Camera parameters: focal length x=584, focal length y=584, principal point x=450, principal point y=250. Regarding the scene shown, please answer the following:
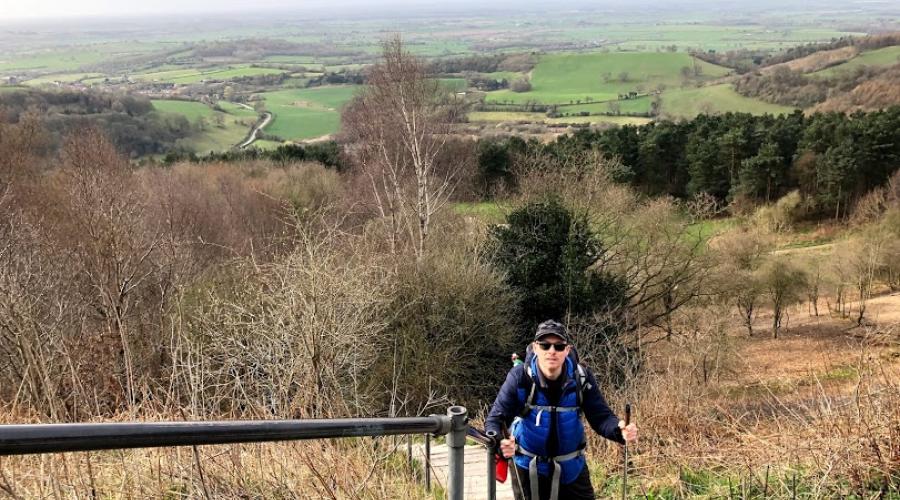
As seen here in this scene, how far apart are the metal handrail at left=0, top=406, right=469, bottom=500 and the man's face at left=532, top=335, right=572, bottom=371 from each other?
1.28m

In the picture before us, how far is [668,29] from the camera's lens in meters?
190

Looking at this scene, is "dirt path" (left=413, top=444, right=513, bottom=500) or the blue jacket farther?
"dirt path" (left=413, top=444, right=513, bottom=500)

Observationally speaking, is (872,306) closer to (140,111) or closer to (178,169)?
(178,169)

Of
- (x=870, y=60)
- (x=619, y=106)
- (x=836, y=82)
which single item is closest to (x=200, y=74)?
(x=619, y=106)

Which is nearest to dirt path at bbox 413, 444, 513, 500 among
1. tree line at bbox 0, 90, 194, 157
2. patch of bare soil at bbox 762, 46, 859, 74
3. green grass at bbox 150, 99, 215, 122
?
tree line at bbox 0, 90, 194, 157

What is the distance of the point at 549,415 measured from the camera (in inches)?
152

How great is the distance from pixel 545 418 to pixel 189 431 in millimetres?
2676

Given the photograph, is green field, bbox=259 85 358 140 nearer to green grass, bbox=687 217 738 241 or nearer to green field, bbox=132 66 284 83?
green field, bbox=132 66 284 83

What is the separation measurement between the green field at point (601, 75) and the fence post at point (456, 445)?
64.4 metres

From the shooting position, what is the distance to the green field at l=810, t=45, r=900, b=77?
63850 mm

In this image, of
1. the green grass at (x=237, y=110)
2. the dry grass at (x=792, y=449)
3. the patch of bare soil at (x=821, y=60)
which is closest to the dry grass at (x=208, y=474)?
the dry grass at (x=792, y=449)

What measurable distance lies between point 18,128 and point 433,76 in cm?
1480

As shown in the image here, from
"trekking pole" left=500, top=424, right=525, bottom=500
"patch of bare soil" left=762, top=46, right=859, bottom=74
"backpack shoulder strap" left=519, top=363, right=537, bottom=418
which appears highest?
"patch of bare soil" left=762, top=46, right=859, bottom=74

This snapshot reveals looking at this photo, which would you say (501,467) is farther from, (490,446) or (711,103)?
(711,103)
